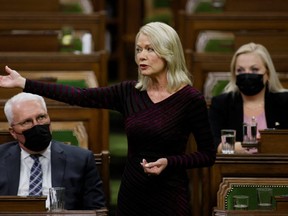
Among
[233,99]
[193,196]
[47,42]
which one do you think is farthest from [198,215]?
[47,42]

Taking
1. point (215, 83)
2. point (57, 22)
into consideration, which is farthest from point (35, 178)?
point (57, 22)

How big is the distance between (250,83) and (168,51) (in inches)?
45.6

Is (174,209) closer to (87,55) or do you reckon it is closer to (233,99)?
(233,99)

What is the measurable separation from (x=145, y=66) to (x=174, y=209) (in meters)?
0.45

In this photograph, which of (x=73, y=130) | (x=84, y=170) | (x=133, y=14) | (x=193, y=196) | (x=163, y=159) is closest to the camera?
(x=163, y=159)

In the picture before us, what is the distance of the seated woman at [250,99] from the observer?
12.9 feet

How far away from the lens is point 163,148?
282cm

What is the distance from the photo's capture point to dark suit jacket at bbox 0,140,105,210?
3309 millimetres

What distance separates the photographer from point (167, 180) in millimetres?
2828

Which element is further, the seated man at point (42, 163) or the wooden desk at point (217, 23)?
the wooden desk at point (217, 23)

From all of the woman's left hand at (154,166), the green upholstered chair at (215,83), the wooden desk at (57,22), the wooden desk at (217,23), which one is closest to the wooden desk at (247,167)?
the woman's left hand at (154,166)

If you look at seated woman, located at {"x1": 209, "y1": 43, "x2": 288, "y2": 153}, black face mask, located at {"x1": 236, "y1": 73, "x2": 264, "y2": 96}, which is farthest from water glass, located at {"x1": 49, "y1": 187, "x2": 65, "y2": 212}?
black face mask, located at {"x1": 236, "y1": 73, "x2": 264, "y2": 96}

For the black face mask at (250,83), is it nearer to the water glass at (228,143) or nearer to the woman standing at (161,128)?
the water glass at (228,143)

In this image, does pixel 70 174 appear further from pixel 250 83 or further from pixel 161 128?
pixel 250 83
